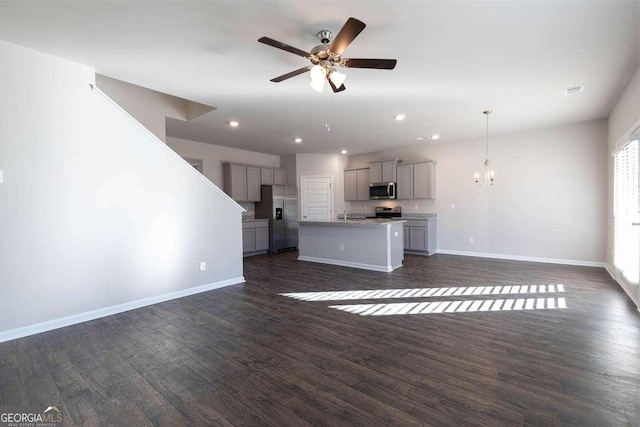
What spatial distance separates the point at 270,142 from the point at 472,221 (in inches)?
194

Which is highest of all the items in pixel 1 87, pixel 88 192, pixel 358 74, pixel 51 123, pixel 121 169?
pixel 358 74

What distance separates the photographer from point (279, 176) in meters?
7.99

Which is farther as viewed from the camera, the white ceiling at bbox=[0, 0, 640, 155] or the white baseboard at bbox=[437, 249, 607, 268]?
the white baseboard at bbox=[437, 249, 607, 268]

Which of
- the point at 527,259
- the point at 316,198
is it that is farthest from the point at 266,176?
the point at 527,259

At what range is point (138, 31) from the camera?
7.86 feet

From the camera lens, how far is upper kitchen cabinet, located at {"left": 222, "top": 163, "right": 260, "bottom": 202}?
681 cm

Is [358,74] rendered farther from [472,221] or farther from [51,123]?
[472,221]

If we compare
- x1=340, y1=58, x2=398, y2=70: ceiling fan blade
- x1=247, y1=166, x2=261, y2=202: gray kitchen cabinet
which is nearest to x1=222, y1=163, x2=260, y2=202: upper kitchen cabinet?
x1=247, y1=166, x2=261, y2=202: gray kitchen cabinet

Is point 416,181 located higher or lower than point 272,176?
lower

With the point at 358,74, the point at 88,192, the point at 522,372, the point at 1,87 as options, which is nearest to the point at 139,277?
the point at 88,192

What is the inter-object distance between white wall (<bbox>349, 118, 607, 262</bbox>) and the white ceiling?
0.93 metres

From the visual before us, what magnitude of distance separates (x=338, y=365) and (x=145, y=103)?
15.1 ft

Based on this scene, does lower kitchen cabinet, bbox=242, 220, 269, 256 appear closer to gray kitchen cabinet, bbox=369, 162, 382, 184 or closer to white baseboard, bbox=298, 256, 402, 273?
white baseboard, bbox=298, 256, 402, 273

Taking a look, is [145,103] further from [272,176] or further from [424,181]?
[424,181]
